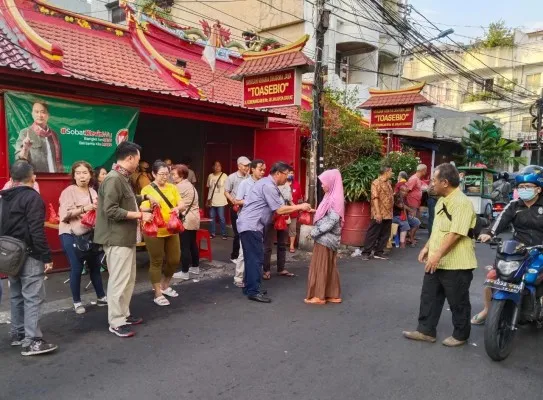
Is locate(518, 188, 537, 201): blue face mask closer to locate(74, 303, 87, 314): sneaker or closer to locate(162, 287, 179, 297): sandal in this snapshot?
locate(162, 287, 179, 297): sandal

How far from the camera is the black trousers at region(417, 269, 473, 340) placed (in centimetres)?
390

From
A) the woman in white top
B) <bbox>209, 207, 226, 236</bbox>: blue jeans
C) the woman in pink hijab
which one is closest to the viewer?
the woman in pink hijab

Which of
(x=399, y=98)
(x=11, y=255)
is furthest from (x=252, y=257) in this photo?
(x=399, y=98)

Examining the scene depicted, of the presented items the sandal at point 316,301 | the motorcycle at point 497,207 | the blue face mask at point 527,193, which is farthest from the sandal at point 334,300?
the motorcycle at point 497,207

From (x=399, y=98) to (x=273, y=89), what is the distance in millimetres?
4327

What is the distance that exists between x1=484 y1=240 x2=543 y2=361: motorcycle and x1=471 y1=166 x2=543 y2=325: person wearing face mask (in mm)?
217

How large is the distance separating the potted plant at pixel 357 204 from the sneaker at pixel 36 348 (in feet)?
20.3

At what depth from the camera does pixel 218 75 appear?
12039 millimetres

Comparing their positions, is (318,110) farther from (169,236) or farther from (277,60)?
(169,236)

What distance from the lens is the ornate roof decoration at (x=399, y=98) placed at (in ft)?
35.9

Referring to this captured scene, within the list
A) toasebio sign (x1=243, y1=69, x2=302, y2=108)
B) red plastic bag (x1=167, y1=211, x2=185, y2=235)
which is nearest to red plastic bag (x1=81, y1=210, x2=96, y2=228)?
red plastic bag (x1=167, y1=211, x2=185, y2=235)

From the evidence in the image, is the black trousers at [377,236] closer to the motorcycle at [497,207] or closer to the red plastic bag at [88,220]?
the red plastic bag at [88,220]

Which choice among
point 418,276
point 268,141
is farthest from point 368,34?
point 418,276

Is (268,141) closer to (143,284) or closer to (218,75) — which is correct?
(218,75)
